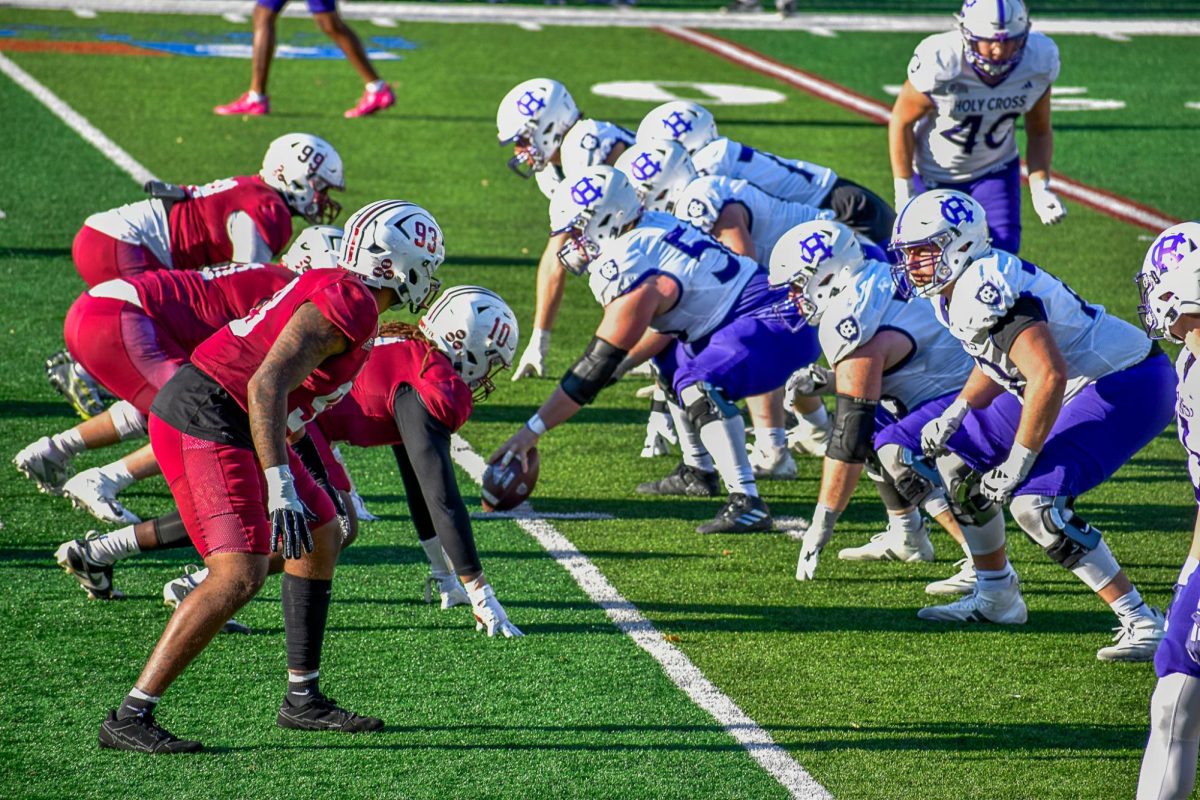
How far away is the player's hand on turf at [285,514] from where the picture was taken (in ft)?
15.1

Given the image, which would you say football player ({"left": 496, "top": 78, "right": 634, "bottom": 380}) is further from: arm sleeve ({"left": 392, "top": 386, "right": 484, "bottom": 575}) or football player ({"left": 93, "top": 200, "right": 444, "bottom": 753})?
football player ({"left": 93, "top": 200, "right": 444, "bottom": 753})

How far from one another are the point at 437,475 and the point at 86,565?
4.24 feet

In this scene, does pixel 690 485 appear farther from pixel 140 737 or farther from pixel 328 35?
pixel 328 35

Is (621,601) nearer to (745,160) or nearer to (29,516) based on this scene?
(29,516)

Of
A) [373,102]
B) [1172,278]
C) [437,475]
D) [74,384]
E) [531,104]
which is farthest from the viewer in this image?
[373,102]

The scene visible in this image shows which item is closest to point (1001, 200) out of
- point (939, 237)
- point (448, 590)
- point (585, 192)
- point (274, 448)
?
point (585, 192)

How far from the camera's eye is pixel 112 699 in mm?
5285

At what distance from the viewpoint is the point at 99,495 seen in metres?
6.68

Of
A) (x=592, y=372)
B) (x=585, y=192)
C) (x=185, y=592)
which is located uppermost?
(x=585, y=192)

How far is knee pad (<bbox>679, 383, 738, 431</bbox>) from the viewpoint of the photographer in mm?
7117

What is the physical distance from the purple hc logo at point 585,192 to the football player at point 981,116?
185 cm

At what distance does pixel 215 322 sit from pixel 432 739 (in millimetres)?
2237

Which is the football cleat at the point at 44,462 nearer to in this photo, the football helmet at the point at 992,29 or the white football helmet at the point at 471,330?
the white football helmet at the point at 471,330

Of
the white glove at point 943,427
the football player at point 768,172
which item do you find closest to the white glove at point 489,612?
the white glove at point 943,427
